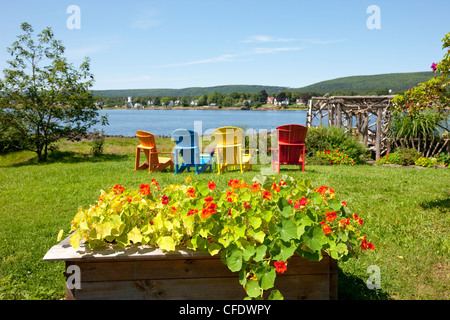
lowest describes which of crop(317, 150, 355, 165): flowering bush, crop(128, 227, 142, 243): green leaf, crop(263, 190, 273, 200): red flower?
crop(317, 150, 355, 165): flowering bush

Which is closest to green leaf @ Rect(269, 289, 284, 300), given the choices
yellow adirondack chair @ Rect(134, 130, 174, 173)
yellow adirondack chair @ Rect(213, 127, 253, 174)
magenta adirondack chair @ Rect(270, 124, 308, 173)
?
yellow adirondack chair @ Rect(213, 127, 253, 174)

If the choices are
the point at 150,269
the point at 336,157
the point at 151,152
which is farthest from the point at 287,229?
the point at 336,157

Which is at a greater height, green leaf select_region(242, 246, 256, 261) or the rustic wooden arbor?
the rustic wooden arbor

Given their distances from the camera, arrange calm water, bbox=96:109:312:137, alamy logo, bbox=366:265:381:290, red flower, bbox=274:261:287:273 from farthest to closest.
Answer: calm water, bbox=96:109:312:137 → alamy logo, bbox=366:265:381:290 → red flower, bbox=274:261:287:273

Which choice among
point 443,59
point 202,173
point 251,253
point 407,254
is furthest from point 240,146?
point 251,253

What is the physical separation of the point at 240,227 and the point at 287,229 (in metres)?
0.28

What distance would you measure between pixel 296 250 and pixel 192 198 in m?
0.75

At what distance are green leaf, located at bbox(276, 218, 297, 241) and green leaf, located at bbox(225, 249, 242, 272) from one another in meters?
0.27

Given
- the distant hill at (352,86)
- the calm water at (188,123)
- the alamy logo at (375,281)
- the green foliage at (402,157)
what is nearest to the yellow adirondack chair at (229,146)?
the calm water at (188,123)

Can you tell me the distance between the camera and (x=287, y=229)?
6.68 feet

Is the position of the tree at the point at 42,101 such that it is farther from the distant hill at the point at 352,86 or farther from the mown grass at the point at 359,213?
the distant hill at the point at 352,86

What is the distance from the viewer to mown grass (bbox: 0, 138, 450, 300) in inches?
121

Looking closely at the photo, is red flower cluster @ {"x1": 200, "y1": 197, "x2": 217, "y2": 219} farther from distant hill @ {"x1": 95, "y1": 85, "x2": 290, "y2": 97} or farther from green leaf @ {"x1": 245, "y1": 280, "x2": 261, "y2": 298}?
distant hill @ {"x1": 95, "y1": 85, "x2": 290, "y2": 97}
